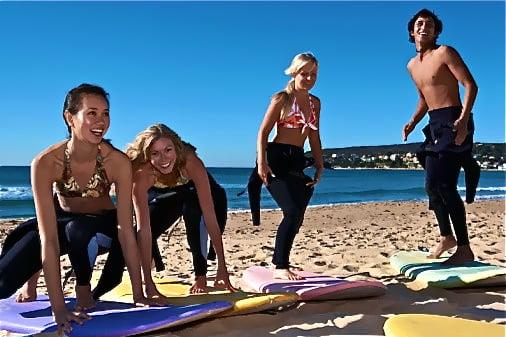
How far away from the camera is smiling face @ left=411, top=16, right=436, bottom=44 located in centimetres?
490

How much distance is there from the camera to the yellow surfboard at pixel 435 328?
283cm

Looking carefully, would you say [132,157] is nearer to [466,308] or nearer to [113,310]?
[113,310]

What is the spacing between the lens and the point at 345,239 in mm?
8609

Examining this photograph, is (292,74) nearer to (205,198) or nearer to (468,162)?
(205,198)

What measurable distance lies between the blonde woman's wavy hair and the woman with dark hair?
1436 mm

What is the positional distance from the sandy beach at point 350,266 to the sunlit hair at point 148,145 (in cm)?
116

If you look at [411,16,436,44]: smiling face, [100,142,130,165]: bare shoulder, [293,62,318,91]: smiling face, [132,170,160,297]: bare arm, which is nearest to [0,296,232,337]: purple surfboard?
[132,170,160,297]: bare arm

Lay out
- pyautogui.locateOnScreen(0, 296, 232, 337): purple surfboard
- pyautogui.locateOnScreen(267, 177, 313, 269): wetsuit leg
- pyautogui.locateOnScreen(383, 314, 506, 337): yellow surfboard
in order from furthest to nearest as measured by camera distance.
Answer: pyautogui.locateOnScreen(267, 177, 313, 269): wetsuit leg < pyautogui.locateOnScreen(0, 296, 232, 337): purple surfboard < pyautogui.locateOnScreen(383, 314, 506, 337): yellow surfboard

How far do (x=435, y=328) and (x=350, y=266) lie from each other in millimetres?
2774

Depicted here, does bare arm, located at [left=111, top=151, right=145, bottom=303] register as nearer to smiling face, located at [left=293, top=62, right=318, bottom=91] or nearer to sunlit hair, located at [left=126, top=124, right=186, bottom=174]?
sunlit hair, located at [left=126, top=124, right=186, bottom=174]

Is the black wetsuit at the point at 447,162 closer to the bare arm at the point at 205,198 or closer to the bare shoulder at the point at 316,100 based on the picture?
the bare shoulder at the point at 316,100

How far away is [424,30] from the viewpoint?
16.1ft

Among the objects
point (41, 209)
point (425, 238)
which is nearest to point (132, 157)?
point (41, 209)

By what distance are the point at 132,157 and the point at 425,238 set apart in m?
5.96
